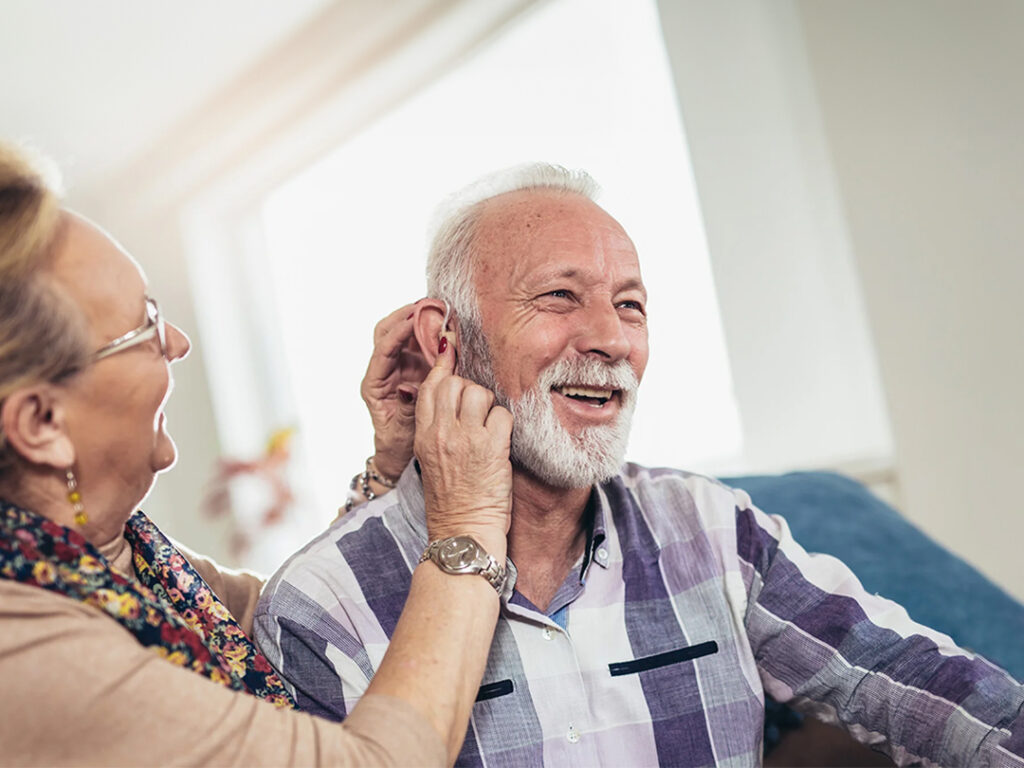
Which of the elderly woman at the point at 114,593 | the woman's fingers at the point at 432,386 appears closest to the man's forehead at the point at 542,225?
the woman's fingers at the point at 432,386

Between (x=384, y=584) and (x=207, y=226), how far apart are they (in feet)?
17.7

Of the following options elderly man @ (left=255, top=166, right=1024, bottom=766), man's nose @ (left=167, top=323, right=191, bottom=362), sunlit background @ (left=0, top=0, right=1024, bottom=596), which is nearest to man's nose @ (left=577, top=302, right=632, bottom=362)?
elderly man @ (left=255, top=166, right=1024, bottom=766)

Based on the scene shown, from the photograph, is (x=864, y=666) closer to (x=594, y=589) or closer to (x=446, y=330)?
(x=594, y=589)

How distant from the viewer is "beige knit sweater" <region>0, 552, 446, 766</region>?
912 millimetres

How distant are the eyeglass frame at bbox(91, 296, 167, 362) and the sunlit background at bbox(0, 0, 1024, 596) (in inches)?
27.3

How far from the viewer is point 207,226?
6395 millimetres

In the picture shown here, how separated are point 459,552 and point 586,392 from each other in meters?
0.43

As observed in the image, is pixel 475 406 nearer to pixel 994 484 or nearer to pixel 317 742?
pixel 317 742

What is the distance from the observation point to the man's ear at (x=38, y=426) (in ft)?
3.36

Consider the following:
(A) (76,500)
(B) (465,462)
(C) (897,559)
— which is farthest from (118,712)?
(C) (897,559)

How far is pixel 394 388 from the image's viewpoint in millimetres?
1776

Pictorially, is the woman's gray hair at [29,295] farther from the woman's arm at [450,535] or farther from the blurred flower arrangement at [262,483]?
Answer: the blurred flower arrangement at [262,483]

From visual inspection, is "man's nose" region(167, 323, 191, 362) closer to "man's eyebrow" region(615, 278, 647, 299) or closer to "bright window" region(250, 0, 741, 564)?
"man's eyebrow" region(615, 278, 647, 299)

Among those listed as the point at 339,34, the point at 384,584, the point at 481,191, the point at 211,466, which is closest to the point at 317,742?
the point at 384,584
